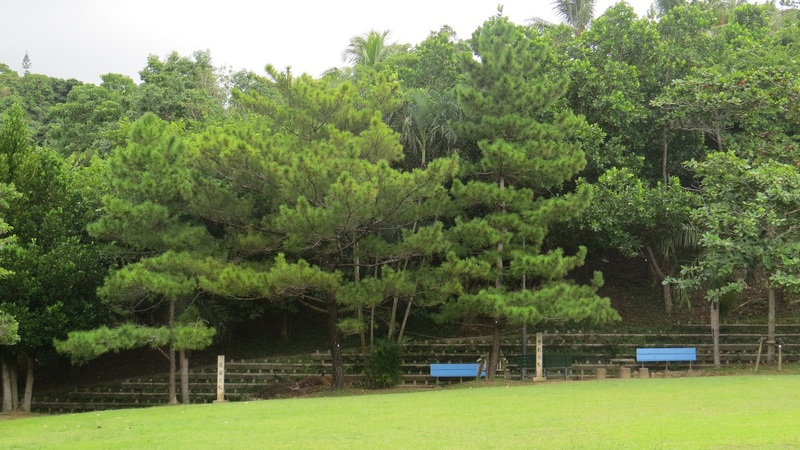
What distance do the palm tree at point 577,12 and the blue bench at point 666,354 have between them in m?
18.0

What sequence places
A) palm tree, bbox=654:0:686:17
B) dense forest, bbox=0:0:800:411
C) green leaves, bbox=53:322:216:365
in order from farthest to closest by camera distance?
1. palm tree, bbox=654:0:686:17
2. dense forest, bbox=0:0:800:411
3. green leaves, bbox=53:322:216:365

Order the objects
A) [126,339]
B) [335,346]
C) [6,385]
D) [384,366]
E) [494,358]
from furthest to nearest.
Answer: [6,385] → [494,358] → [335,346] → [384,366] → [126,339]

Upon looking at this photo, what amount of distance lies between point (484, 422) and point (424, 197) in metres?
9.34

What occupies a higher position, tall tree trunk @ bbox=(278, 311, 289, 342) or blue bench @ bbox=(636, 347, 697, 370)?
tall tree trunk @ bbox=(278, 311, 289, 342)

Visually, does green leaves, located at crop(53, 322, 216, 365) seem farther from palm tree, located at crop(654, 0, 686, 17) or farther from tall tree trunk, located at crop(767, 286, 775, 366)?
palm tree, located at crop(654, 0, 686, 17)

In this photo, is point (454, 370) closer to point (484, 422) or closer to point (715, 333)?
point (715, 333)

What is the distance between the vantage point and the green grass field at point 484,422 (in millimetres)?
8258

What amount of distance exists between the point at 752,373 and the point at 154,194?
49.4 ft

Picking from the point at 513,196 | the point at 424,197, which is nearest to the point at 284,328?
the point at 424,197

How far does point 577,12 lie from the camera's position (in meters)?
34.2

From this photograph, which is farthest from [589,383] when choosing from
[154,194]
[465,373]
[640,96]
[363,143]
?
[154,194]

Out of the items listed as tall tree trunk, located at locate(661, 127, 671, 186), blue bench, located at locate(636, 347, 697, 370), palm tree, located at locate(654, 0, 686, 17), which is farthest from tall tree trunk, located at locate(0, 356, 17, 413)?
palm tree, located at locate(654, 0, 686, 17)

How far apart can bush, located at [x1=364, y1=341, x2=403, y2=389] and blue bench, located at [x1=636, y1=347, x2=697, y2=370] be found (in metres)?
6.41

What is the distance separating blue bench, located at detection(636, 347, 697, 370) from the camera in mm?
20031
